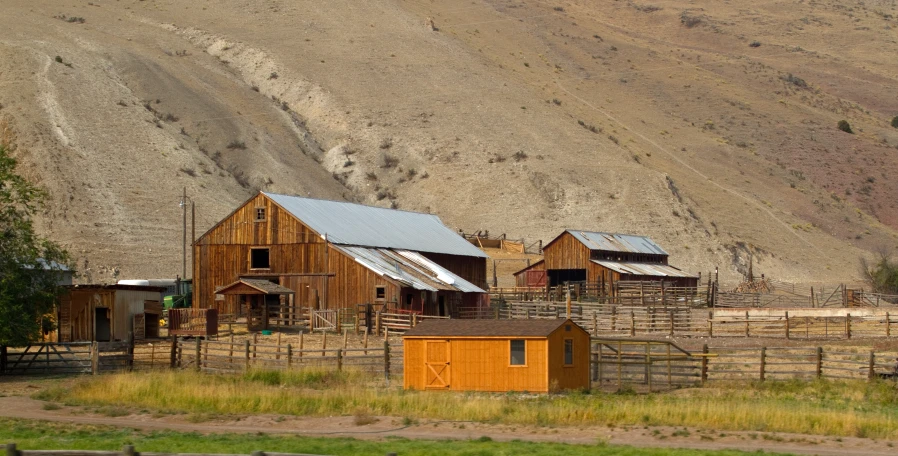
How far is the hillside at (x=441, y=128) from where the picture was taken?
8956 cm

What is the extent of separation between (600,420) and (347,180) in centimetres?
8340

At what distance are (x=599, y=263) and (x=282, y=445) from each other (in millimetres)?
50778

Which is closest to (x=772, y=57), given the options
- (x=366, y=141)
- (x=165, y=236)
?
(x=366, y=141)

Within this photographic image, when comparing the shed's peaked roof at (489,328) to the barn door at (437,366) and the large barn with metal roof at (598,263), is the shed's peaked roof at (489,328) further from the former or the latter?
the large barn with metal roof at (598,263)

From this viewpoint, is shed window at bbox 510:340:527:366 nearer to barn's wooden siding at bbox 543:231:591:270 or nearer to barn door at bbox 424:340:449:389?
barn door at bbox 424:340:449:389

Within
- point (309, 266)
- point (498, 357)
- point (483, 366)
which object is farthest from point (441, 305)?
point (498, 357)

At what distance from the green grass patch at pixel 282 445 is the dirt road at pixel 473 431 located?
0.94 m

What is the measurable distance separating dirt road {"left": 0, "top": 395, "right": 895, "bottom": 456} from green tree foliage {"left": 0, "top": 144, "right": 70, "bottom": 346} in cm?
810

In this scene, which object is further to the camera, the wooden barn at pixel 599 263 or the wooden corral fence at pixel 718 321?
the wooden barn at pixel 599 263

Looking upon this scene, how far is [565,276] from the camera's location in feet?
252

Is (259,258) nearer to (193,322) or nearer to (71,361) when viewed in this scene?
Answer: (193,322)

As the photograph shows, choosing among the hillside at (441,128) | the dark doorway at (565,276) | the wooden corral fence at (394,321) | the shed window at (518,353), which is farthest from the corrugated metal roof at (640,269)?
the shed window at (518,353)

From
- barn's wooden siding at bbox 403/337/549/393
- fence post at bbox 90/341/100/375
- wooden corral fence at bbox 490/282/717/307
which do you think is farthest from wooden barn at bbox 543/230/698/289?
fence post at bbox 90/341/100/375

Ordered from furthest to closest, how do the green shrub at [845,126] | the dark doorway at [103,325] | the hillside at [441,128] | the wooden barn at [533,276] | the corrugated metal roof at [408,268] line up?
1. the green shrub at [845,126]
2. the hillside at [441,128]
3. the wooden barn at [533,276]
4. the corrugated metal roof at [408,268]
5. the dark doorway at [103,325]
